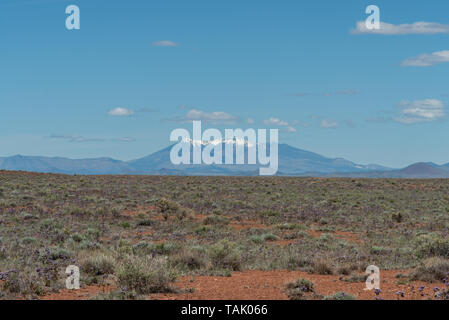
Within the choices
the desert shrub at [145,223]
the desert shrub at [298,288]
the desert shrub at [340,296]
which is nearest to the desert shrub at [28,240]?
the desert shrub at [145,223]

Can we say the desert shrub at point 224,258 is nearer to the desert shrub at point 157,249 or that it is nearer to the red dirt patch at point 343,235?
the desert shrub at point 157,249

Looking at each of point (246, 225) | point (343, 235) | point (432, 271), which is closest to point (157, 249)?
point (432, 271)

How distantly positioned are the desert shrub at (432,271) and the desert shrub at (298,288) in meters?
3.15

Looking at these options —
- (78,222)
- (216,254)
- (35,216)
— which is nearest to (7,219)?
(35,216)

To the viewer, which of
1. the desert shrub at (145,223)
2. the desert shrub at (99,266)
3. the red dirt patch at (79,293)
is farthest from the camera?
the desert shrub at (145,223)

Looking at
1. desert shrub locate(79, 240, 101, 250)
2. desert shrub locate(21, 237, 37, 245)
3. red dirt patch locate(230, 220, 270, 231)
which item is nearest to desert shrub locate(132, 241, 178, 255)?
desert shrub locate(79, 240, 101, 250)

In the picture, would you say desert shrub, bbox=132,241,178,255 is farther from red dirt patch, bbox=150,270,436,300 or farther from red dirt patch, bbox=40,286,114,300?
red dirt patch, bbox=40,286,114,300

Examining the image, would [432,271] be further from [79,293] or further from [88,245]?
[88,245]

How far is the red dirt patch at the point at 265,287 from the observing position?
9875 mm

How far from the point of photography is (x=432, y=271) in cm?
1184

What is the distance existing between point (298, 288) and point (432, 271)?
13.1 feet

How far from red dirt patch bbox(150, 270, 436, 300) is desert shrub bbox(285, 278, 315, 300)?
0.44 feet
